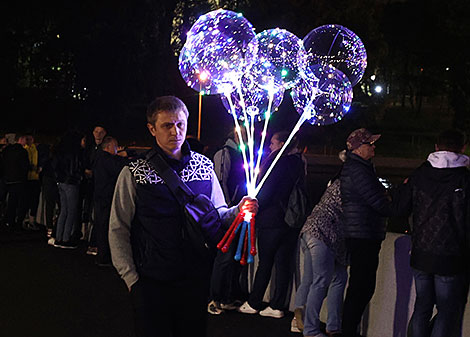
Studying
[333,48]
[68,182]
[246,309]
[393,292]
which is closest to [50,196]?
[68,182]

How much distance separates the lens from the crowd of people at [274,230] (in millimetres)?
3906

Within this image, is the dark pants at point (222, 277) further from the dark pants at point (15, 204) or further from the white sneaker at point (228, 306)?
the dark pants at point (15, 204)

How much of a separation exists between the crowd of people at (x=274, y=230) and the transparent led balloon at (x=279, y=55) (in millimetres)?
872

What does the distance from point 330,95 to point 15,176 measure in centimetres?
775

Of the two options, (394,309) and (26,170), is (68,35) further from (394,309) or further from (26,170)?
(394,309)

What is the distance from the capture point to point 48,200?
1151cm

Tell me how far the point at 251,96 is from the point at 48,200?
6.64 metres

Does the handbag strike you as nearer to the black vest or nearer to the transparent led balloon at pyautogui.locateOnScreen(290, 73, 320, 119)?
the black vest

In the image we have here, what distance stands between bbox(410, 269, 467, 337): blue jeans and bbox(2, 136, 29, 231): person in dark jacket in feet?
26.9

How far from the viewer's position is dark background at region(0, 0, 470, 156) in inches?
1257

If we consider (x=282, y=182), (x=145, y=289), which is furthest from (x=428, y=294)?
(x=145, y=289)

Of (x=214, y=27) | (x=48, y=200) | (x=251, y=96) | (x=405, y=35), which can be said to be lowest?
Answer: (x=48, y=200)

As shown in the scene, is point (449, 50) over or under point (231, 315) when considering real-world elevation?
over

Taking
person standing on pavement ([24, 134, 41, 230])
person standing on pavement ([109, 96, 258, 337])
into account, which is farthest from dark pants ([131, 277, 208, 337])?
person standing on pavement ([24, 134, 41, 230])
